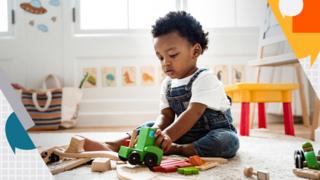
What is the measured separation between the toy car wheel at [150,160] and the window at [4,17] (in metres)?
1.74

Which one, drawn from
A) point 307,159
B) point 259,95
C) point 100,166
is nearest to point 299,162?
point 307,159

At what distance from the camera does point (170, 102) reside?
104 centimetres

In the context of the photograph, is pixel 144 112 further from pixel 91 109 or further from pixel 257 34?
pixel 257 34

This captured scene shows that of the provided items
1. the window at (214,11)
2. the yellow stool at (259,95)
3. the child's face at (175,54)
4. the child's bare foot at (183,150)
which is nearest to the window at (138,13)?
the window at (214,11)

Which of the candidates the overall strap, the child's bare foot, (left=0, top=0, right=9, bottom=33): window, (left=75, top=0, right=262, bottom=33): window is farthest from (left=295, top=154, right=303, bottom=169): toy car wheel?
(left=0, top=0, right=9, bottom=33): window

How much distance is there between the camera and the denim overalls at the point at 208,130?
861 mm

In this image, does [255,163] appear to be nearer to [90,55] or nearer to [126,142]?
[126,142]

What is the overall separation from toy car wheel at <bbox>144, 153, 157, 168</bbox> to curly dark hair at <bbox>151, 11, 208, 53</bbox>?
0.38 meters

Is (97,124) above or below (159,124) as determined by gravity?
below

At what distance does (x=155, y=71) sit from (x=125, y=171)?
4.84 feet

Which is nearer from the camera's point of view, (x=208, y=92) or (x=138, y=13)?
(x=208, y=92)

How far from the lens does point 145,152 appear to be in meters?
0.71

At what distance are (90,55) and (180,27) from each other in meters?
1.24

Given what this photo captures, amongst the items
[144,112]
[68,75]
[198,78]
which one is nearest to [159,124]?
[198,78]
